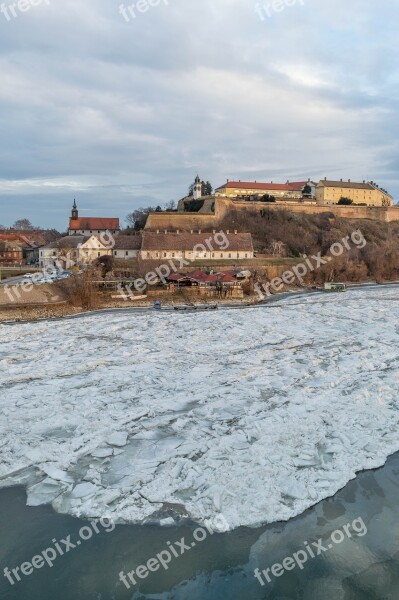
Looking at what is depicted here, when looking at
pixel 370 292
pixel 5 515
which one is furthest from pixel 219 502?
pixel 370 292

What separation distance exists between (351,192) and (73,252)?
41572mm

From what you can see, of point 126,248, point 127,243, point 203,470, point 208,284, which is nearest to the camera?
point 203,470

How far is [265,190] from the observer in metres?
63.5

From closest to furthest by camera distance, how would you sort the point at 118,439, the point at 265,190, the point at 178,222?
the point at 118,439, the point at 178,222, the point at 265,190

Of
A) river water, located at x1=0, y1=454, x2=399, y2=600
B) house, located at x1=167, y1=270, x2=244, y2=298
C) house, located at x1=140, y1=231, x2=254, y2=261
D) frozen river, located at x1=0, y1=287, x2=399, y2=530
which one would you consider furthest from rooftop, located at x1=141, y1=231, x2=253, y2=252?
river water, located at x1=0, y1=454, x2=399, y2=600

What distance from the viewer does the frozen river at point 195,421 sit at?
7.75 meters

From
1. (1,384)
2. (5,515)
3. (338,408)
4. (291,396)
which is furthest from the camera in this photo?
(1,384)

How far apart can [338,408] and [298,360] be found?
4.32 metres

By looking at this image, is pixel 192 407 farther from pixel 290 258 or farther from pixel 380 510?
pixel 290 258

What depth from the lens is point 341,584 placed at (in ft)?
19.3

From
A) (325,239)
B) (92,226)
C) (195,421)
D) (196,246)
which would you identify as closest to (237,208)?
(325,239)

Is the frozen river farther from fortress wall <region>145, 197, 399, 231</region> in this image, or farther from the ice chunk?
fortress wall <region>145, 197, 399, 231</region>

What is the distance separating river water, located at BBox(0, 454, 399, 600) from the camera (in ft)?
19.1

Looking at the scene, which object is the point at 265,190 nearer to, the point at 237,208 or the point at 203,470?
the point at 237,208
